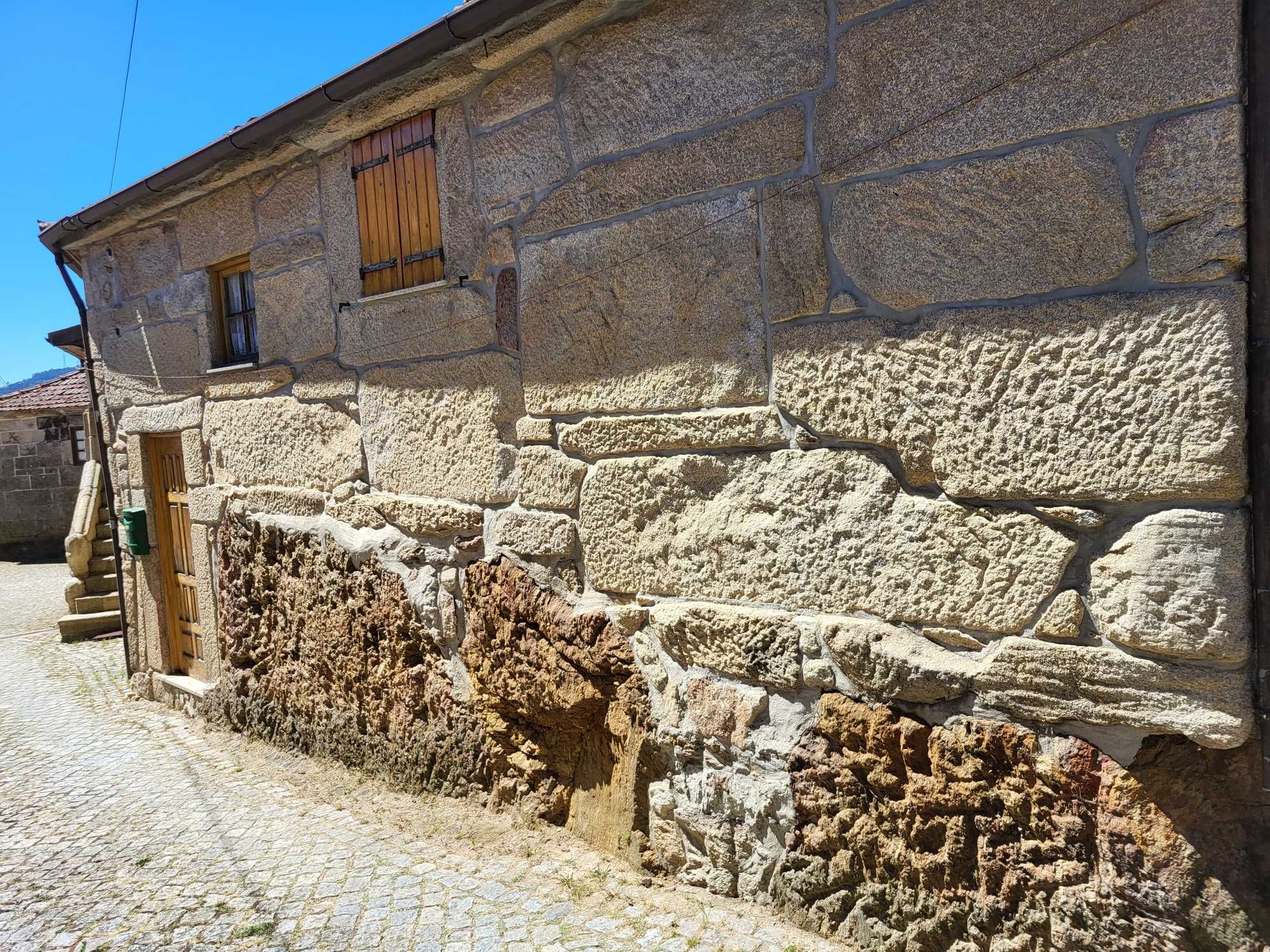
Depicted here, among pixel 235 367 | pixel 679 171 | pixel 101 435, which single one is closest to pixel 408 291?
pixel 679 171

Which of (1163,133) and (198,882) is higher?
(1163,133)

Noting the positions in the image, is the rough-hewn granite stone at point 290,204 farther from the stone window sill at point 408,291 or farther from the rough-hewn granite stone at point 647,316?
the rough-hewn granite stone at point 647,316

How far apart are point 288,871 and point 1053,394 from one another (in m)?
3.02

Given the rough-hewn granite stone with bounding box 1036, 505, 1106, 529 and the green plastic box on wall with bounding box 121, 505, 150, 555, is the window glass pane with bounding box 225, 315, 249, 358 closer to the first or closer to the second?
the green plastic box on wall with bounding box 121, 505, 150, 555

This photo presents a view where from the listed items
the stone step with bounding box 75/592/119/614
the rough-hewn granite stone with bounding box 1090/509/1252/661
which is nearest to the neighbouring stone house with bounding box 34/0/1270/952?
the rough-hewn granite stone with bounding box 1090/509/1252/661

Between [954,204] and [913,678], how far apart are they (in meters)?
1.15

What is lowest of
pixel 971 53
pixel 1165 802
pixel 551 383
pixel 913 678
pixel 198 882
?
pixel 198 882

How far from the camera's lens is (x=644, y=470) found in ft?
9.52

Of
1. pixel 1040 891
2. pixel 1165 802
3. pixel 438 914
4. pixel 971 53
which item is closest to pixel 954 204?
pixel 971 53

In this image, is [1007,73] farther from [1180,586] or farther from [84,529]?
[84,529]

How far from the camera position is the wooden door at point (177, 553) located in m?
5.70

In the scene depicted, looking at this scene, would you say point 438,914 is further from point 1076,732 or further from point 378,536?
point 1076,732

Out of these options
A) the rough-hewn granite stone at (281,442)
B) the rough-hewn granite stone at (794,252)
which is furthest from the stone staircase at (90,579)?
the rough-hewn granite stone at (794,252)

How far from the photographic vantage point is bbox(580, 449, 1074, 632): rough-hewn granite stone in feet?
7.14
